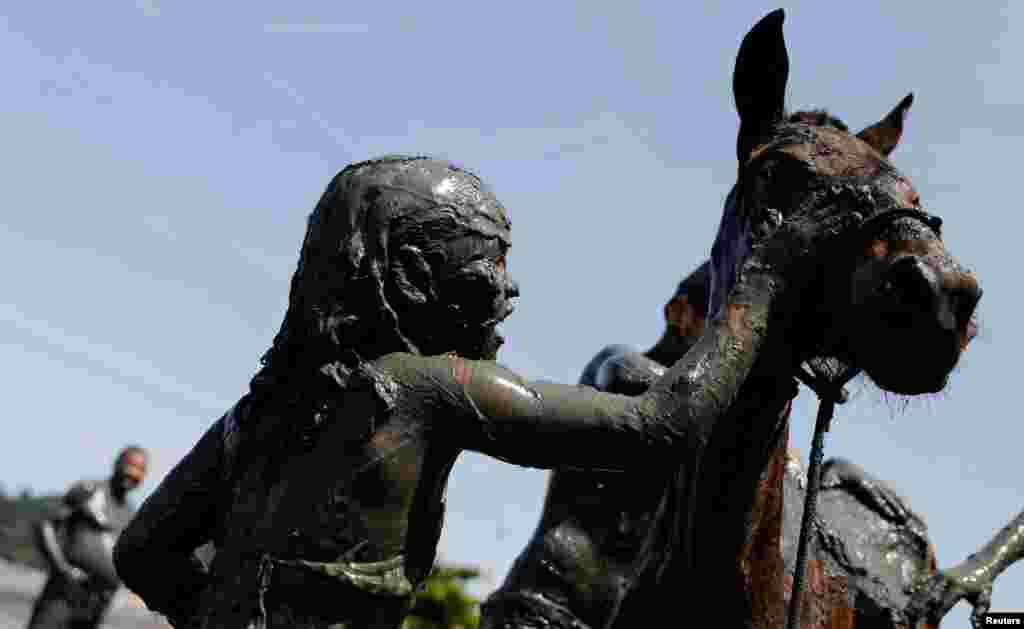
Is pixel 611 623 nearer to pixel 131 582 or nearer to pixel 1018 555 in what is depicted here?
pixel 131 582

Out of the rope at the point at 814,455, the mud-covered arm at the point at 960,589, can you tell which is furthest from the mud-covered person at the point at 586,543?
the rope at the point at 814,455

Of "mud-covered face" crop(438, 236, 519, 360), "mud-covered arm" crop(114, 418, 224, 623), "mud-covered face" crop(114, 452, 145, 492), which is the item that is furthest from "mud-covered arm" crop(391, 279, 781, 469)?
"mud-covered face" crop(114, 452, 145, 492)

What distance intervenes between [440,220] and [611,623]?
1464 millimetres

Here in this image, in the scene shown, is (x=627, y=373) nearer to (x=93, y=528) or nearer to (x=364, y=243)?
(x=364, y=243)

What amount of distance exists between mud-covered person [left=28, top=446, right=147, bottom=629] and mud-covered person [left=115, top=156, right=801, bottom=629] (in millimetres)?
10496

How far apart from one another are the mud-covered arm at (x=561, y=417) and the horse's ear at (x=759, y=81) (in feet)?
4.09

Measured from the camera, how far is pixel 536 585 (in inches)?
226

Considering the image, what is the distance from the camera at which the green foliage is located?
14312mm

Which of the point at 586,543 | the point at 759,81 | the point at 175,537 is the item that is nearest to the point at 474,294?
the point at 175,537

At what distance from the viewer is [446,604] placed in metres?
14.3

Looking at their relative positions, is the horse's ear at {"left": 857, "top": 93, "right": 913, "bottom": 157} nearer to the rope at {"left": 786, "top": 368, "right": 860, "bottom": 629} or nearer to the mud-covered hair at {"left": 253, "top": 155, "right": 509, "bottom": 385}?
the rope at {"left": 786, "top": 368, "right": 860, "bottom": 629}

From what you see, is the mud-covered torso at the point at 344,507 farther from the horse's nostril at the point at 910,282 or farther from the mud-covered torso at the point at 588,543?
the mud-covered torso at the point at 588,543

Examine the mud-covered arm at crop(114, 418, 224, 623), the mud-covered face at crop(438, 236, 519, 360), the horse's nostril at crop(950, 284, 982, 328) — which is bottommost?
the mud-covered arm at crop(114, 418, 224, 623)

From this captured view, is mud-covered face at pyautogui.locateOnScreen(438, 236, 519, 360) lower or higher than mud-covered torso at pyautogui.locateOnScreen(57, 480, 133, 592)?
lower
